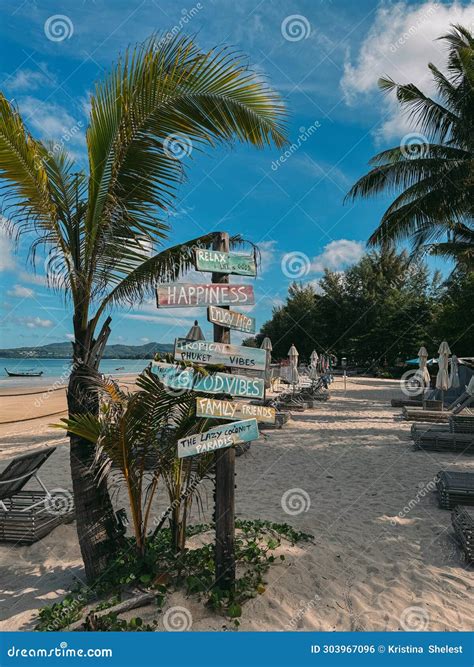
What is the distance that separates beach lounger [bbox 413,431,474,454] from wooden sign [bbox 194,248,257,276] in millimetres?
6823

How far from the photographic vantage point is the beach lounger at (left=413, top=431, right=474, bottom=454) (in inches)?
345

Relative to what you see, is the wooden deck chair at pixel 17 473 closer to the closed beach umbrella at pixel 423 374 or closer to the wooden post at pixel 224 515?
the wooden post at pixel 224 515

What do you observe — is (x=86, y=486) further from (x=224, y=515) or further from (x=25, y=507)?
(x=25, y=507)

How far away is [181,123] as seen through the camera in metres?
3.90

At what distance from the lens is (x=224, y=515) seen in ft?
11.1

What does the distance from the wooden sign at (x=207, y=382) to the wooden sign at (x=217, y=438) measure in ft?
0.77

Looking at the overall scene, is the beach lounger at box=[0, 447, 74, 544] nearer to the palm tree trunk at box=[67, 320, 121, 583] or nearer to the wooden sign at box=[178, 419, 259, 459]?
the palm tree trunk at box=[67, 320, 121, 583]

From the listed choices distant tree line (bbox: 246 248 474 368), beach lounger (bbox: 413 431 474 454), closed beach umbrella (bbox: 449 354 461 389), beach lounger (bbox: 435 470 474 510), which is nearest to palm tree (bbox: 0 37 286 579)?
beach lounger (bbox: 435 470 474 510)

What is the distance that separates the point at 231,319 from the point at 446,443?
7172 mm

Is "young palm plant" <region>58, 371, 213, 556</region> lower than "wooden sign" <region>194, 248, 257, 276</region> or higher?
lower

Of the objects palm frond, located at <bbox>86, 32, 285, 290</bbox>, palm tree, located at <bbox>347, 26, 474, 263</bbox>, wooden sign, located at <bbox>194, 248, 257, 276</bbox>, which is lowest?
wooden sign, located at <bbox>194, 248, 257, 276</bbox>

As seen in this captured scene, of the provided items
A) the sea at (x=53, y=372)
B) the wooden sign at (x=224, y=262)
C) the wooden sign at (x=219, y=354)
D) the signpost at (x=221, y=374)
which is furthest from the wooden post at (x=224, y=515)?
the sea at (x=53, y=372)

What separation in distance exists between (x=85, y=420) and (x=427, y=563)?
326 centimetres

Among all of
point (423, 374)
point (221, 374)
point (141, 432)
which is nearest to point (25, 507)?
point (141, 432)
